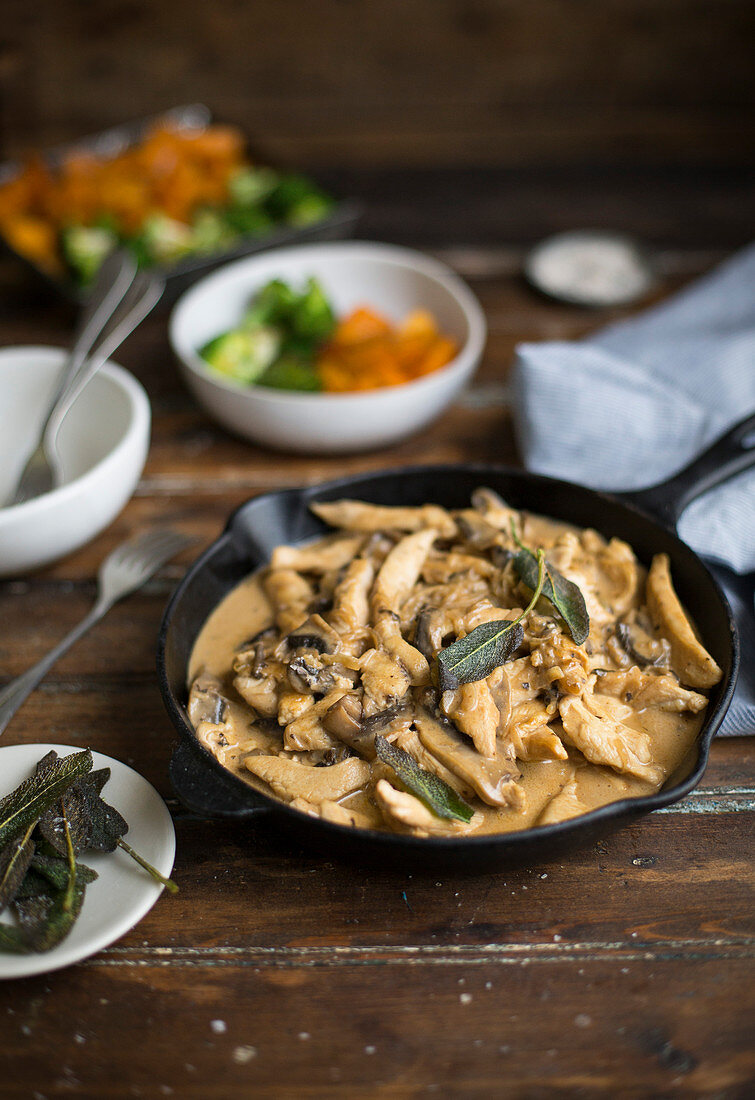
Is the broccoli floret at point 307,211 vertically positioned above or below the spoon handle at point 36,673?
above

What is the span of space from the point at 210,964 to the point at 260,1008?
0.13 m

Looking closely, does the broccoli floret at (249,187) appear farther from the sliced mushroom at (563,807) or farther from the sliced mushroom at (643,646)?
the sliced mushroom at (563,807)

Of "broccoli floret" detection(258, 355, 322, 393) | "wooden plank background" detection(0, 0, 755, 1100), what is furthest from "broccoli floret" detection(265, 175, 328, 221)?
"broccoli floret" detection(258, 355, 322, 393)

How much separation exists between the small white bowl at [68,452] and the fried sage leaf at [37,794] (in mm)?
715

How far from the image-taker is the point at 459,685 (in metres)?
1.88

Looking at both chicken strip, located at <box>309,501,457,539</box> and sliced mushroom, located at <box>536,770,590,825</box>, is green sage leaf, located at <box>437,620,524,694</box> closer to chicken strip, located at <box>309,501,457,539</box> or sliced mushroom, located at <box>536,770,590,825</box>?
A: sliced mushroom, located at <box>536,770,590,825</box>

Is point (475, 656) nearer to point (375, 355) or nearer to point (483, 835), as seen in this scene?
point (483, 835)

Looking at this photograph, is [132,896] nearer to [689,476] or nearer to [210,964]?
[210,964]

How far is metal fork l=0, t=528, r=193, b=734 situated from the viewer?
2420mm

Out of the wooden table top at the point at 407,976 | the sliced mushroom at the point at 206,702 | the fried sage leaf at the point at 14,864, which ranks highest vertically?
the fried sage leaf at the point at 14,864

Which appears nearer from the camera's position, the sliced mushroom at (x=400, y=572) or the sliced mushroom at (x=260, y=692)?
the sliced mushroom at (x=260, y=692)

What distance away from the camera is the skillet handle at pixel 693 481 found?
234 centimetres

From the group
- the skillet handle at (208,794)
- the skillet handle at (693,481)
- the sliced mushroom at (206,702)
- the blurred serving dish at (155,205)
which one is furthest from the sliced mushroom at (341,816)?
the blurred serving dish at (155,205)

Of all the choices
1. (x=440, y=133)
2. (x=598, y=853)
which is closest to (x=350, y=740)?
(x=598, y=853)
